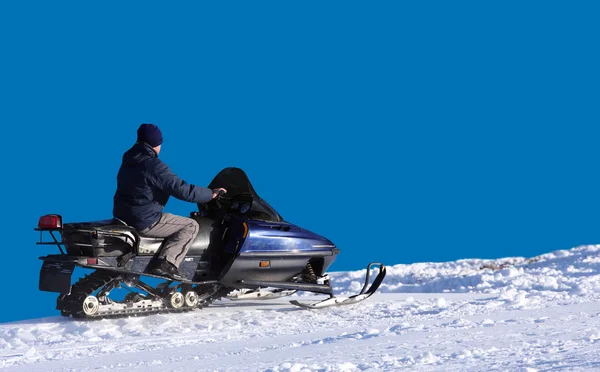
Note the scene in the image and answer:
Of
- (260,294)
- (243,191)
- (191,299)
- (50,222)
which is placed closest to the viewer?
(50,222)

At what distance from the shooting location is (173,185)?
27.4 feet

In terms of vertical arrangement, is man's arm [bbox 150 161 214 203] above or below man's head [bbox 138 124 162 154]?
below

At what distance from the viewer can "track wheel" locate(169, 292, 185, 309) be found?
8.79 m

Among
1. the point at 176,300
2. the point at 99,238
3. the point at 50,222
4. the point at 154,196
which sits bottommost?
the point at 176,300

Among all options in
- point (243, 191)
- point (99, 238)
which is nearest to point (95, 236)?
point (99, 238)

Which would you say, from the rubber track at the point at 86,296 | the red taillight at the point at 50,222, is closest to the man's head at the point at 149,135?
the red taillight at the point at 50,222

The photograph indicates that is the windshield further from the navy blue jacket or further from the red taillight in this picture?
the red taillight

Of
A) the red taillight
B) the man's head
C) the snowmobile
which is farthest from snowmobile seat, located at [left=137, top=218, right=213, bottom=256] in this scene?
the man's head

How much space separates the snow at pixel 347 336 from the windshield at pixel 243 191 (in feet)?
3.34

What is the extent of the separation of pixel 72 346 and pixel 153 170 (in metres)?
1.88

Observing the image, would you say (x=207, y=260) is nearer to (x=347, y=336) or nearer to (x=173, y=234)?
(x=173, y=234)

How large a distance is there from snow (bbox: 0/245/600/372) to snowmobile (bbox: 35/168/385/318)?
0.57 ft

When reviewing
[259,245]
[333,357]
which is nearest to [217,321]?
[259,245]

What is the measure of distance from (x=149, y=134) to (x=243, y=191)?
4.38 ft
